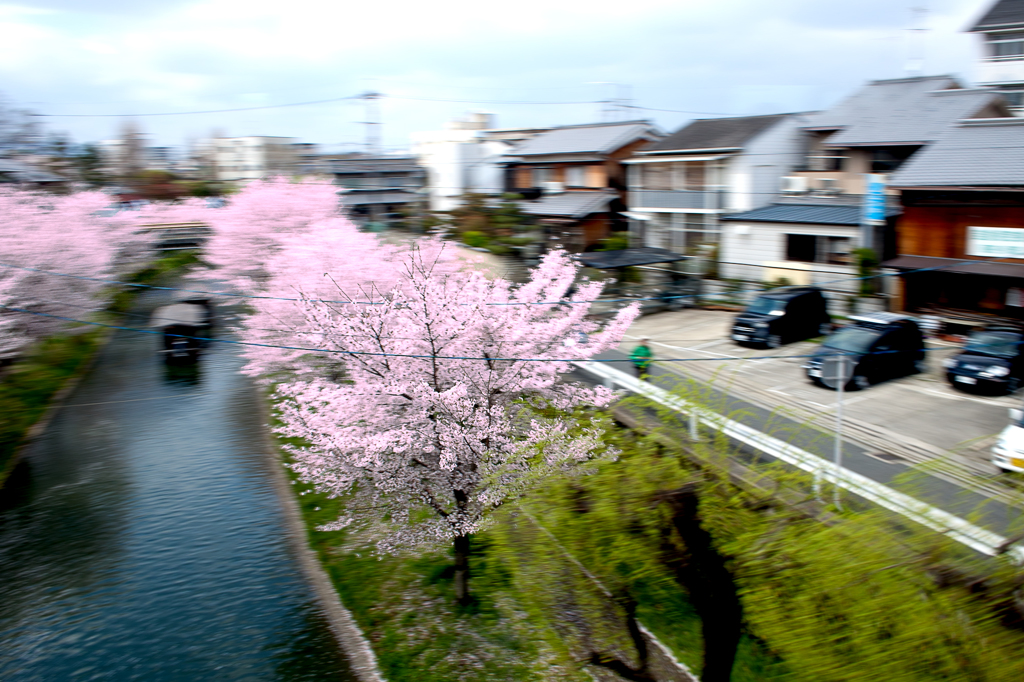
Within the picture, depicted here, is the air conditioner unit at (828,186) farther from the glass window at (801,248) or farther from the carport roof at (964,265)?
the carport roof at (964,265)

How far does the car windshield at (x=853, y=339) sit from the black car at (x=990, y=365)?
4.67 feet

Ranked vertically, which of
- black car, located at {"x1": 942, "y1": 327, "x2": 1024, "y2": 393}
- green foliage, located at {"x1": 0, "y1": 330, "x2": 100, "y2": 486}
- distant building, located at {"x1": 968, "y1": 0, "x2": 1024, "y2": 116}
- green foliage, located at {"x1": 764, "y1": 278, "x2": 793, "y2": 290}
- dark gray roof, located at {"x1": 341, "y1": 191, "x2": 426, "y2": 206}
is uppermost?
distant building, located at {"x1": 968, "y1": 0, "x2": 1024, "y2": 116}

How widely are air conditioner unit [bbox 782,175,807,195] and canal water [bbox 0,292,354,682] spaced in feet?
58.0

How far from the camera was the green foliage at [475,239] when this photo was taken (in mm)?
27141

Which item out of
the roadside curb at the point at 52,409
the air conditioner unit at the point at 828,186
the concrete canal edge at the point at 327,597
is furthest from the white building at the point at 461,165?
the concrete canal edge at the point at 327,597

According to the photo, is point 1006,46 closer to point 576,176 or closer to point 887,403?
point 576,176

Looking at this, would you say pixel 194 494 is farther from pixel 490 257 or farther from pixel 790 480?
pixel 490 257

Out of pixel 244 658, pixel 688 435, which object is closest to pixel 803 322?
pixel 688 435

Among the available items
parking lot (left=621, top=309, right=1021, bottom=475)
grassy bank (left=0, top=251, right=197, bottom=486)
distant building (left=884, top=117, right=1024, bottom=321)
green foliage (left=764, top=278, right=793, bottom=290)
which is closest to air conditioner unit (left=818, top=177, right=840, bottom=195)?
green foliage (left=764, top=278, right=793, bottom=290)

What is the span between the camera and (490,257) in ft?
83.8

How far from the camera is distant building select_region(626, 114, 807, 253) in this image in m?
22.3

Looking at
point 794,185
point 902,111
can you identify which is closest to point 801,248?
point 794,185

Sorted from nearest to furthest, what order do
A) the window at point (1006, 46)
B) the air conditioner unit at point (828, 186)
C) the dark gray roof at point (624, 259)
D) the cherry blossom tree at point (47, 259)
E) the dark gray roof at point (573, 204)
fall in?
the cherry blossom tree at point (47, 259) → the dark gray roof at point (624, 259) → the air conditioner unit at point (828, 186) → the window at point (1006, 46) → the dark gray roof at point (573, 204)

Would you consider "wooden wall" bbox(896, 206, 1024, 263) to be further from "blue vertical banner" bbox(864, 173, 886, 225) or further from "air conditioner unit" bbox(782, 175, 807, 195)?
"air conditioner unit" bbox(782, 175, 807, 195)
